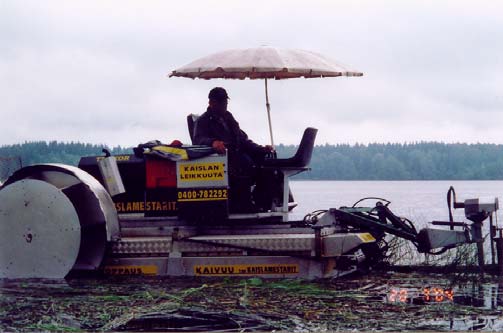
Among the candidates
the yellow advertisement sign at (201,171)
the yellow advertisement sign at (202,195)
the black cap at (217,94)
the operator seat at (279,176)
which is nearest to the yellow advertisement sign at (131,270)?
the yellow advertisement sign at (202,195)

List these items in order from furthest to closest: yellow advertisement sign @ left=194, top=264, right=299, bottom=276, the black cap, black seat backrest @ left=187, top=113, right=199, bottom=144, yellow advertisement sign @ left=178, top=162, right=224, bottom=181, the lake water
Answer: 1. the lake water
2. black seat backrest @ left=187, top=113, right=199, bottom=144
3. the black cap
4. yellow advertisement sign @ left=178, top=162, right=224, bottom=181
5. yellow advertisement sign @ left=194, top=264, right=299, bottom=276

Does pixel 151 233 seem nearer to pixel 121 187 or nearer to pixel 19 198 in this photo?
pixel 121 187

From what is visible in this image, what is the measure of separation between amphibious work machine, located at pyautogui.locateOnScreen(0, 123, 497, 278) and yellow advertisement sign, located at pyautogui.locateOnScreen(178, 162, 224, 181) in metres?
0.01

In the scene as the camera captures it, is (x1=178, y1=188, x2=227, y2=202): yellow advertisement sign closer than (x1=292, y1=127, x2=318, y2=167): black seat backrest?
Yes

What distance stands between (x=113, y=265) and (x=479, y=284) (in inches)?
152

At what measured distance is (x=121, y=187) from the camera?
1039 cm

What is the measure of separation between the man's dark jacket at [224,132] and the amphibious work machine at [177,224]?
0.43 metres

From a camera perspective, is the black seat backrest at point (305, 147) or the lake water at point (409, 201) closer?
the black seat backrest at point (305, 147)

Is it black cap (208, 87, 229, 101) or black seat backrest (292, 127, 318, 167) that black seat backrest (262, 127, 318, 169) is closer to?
black seat backrest (292, 127, 318, 167)

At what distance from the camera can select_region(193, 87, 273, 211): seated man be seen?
33.8 ft

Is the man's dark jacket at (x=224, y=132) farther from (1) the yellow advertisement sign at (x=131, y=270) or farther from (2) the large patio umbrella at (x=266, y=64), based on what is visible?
(1) the yellow advertisement sign at (x=131, y=270)

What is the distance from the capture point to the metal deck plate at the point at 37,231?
9625 mm

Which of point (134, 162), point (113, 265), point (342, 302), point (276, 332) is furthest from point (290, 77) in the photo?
point (276, 332)

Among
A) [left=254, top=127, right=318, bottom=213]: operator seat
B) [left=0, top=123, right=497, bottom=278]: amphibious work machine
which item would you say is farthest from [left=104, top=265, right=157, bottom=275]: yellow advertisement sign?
[left=254, top=127, right=318, bottom=213]: operator seat
